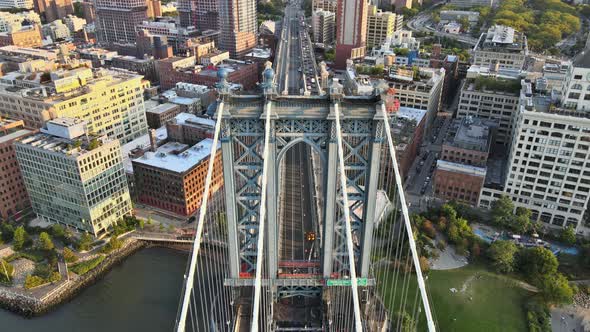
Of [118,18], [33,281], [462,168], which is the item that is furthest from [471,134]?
[118,18]

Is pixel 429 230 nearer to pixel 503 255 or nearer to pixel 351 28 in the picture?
pixel 503 255

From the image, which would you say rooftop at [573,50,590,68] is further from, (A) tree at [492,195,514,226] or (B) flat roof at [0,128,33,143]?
(B) flat roof at [0,128,33,143]

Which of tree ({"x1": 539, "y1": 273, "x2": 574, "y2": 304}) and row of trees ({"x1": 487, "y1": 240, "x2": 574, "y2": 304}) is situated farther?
row of trees ({"x1": 487, "y1": 240, "x2": 574, "y2": 304})

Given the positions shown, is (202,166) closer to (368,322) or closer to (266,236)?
(266,236)

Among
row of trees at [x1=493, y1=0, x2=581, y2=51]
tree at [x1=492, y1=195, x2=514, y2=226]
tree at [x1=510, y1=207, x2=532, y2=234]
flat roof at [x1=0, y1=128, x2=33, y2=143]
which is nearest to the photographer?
tree at [x1=510, y1=207, x2=532, y2=234]

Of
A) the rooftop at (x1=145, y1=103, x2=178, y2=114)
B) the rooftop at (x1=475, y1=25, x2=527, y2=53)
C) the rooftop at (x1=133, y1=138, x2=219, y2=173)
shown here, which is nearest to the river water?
the rooftop at (x1=133, y1=138, x2=219, y2=173)

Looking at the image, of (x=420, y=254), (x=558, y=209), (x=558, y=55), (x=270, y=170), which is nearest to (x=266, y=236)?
(x=270, y=170)
